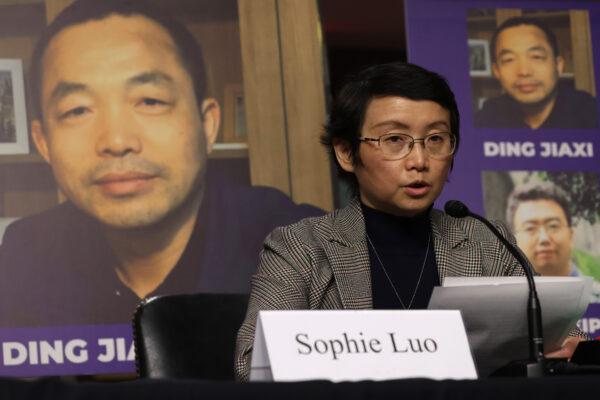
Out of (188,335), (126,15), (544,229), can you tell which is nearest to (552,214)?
(544,229)

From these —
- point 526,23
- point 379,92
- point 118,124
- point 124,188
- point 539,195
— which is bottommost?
point 539,195

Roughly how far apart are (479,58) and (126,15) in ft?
4.33

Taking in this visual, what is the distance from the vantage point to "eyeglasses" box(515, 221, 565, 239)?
426 centimetres

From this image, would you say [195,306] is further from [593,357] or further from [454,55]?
[454,55]


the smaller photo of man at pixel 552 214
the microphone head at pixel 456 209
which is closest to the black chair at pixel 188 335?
the microphone head at pixel 456 209

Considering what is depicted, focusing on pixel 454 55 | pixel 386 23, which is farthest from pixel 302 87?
pixel 386 23

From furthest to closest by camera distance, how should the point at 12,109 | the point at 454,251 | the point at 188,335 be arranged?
the point at 12,109, the point at 454,251, the point at 188,335

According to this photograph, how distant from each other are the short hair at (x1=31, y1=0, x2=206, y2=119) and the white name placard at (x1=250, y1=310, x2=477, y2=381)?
92.6 inches

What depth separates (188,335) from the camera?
255 centimetres

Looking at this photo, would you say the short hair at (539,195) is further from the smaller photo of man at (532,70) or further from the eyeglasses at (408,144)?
the eyeglasses at (408,144)

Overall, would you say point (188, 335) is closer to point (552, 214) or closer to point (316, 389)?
point (316, 389)

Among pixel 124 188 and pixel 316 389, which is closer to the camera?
pixel 316 389

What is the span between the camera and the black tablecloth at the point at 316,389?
1343mm

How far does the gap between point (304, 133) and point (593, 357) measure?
2.13 meters
